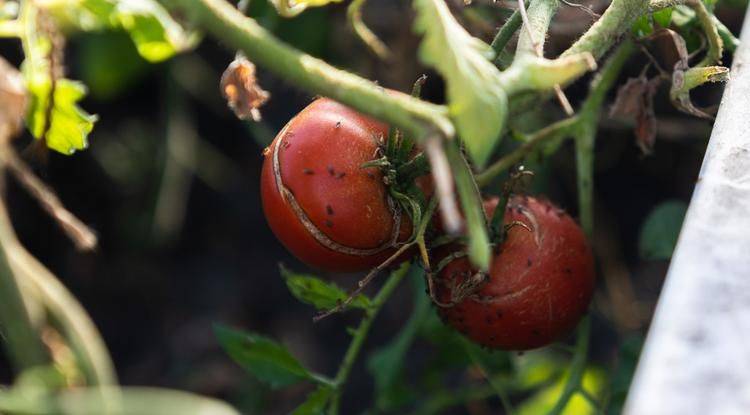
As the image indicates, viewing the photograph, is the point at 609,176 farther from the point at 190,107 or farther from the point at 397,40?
the point at 190,107

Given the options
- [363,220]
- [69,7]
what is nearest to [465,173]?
[363,220]

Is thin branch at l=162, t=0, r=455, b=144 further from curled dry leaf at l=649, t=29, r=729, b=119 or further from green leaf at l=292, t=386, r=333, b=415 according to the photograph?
green leaf at l=292, t=386, r=333, b=415

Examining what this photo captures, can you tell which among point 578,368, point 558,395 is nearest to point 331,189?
point 578,368

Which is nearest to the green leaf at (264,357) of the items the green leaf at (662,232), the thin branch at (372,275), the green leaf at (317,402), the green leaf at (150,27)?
the green leaf at (317,402)

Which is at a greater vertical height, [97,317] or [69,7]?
[69,7]

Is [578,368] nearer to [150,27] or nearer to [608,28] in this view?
[608,28]

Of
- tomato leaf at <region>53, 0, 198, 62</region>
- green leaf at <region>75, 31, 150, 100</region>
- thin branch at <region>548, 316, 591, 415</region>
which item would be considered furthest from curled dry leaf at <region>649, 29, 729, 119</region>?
green leaf at <region>75, 31, 150, 100</region>
